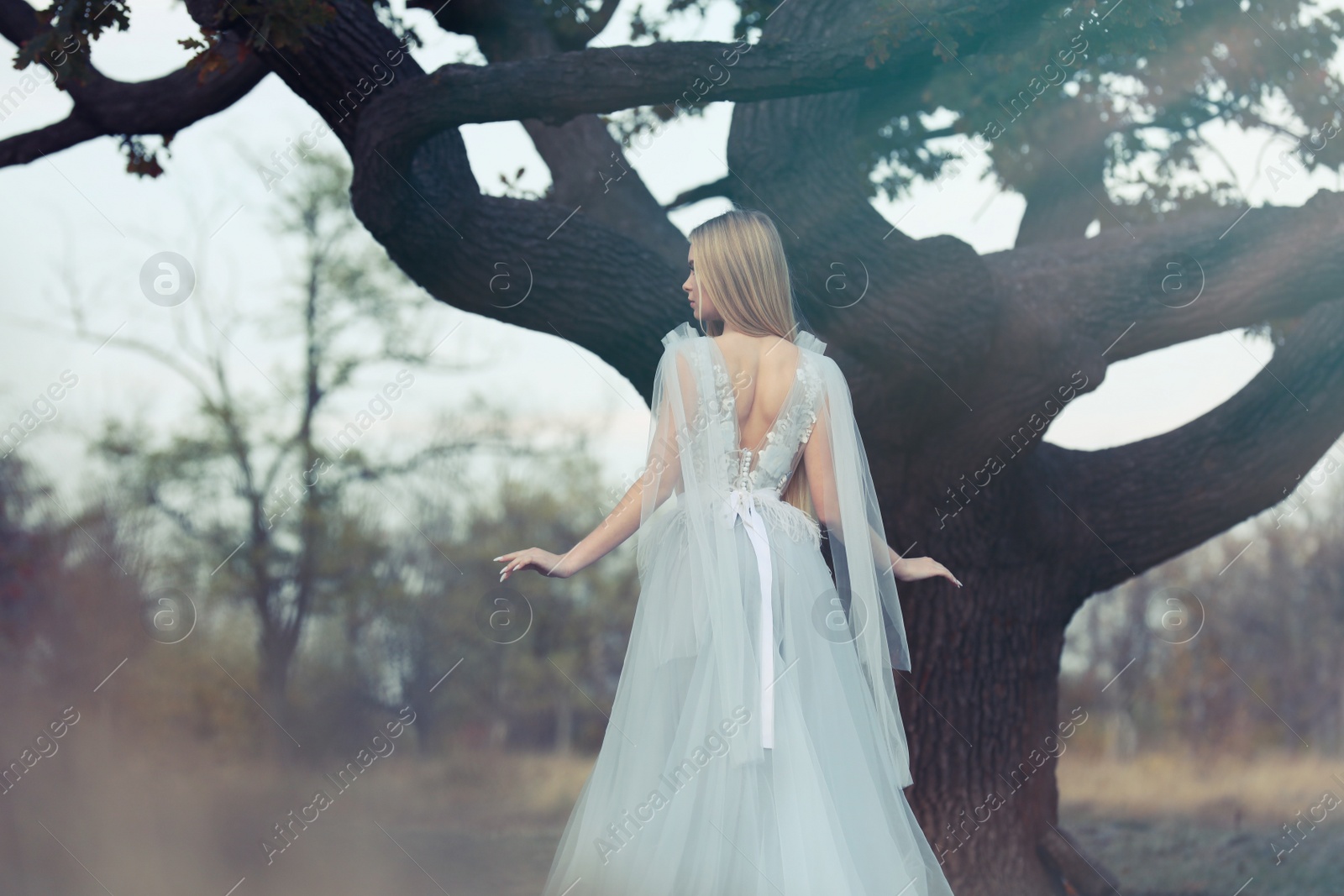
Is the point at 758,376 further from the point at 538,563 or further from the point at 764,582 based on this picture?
the point at 538,563

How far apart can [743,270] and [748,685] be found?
1.08 meters

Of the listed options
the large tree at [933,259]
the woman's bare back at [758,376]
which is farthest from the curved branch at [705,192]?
the woman's bare back at [758,376]

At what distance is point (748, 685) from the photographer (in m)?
2.78

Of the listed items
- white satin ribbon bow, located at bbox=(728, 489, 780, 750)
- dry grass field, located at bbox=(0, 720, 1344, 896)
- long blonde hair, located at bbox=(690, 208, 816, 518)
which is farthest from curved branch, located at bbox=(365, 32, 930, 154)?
dry grass field, located at bbox=(0, 720, 1344, 896)

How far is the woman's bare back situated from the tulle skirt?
245 mm

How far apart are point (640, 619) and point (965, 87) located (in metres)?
3.63

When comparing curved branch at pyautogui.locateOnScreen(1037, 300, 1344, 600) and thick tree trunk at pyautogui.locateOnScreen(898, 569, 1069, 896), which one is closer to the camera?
thick tree trunk at pyautogui.locateOnScreen(898, 569, 1069, 896)

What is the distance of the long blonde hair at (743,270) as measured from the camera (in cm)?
293

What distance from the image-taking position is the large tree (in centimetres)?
403

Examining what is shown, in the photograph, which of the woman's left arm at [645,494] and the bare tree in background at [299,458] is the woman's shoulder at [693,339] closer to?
the woman's left arm at [645,494]

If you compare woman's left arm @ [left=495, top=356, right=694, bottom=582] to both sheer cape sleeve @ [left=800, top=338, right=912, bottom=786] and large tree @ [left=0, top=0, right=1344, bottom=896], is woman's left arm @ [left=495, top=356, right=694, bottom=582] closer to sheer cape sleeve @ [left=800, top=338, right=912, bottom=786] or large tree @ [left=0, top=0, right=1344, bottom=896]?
sheer cape sleeve @ [left=800, top=338, right=912, bottom=786]

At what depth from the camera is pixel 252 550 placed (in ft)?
37.7

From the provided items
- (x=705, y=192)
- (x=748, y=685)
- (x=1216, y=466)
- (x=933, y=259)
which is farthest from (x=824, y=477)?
(x=705, y=192)

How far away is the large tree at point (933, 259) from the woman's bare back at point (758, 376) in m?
1.34
